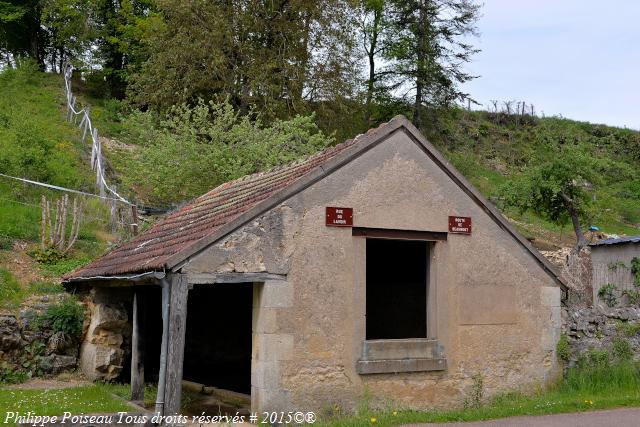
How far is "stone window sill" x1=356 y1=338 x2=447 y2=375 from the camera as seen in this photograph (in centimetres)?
1010

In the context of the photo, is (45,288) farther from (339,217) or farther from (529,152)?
(529,152)

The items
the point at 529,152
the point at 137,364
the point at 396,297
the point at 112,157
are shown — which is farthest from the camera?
the point at 529,152

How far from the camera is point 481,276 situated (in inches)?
439

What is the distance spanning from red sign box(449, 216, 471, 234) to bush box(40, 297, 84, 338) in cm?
698

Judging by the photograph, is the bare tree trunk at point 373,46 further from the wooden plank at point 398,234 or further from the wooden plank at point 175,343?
the wooden plank at point 175,343

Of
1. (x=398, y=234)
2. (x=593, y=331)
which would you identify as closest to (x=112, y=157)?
(x=398, y=234)

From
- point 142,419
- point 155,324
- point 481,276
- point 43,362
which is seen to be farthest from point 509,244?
point 43,362

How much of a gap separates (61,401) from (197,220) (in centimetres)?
329

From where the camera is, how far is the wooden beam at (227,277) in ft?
29.9

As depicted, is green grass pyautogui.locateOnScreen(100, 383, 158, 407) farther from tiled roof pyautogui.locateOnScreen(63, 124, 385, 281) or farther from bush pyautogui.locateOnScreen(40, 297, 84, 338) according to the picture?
tiled roof pyautogui.locateOnScreen(63, 124, 385, 281)

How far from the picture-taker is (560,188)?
24547 millimetres

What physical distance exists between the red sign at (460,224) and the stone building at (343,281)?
2 cm

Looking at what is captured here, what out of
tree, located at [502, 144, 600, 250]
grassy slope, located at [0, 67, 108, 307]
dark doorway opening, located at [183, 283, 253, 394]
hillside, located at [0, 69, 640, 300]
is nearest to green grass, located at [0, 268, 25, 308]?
grassy slope, located at [0, 67, 108, 307]

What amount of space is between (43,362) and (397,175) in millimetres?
7110
